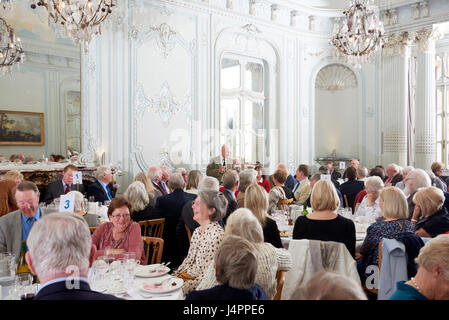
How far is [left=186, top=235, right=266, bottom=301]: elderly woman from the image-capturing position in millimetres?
2035

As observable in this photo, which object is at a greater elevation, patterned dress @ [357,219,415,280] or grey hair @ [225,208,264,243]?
grey hair @ [225,208,264,243]

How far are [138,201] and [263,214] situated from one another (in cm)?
164

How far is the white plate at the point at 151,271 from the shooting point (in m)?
2.90

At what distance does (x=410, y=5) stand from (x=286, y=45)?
3.42 metres

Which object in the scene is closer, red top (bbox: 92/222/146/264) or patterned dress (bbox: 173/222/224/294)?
patterned dress (bbox: 173/222/224/294)

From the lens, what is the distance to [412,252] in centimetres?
304

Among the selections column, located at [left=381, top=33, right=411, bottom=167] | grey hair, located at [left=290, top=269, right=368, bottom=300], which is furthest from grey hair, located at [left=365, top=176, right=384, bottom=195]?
column, located at [left=381, top=33, right=411, bottom=167]

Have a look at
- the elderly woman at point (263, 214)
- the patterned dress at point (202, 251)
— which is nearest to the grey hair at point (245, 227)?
the patterned dress at point (202, 251)

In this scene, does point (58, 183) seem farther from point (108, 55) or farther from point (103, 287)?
point (103, 287)

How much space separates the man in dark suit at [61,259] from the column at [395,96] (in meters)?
11.0

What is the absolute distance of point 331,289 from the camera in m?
1.27

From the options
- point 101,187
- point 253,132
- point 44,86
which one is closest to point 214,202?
point 101,187

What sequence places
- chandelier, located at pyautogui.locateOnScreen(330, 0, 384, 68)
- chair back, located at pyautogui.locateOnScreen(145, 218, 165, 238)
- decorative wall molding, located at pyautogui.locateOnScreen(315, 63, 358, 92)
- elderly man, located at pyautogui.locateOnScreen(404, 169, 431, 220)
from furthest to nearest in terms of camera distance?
1. decorative wall molding, located at pyautogui.locateOnScreen(315, 63, 358, 92)
2. chandelier, located at pyautogui.locateOnScreen(330, 0, 384, 68)
3. elderly man, located at pyautogui.locateOnScreen(404, 169, 431, 220)
4. chair back, located at pyautogui.locateOnScreen(145, 218, 165, 238)

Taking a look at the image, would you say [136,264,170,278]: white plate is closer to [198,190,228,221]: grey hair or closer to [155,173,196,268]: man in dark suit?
[198,190,228,221]: grey hair
